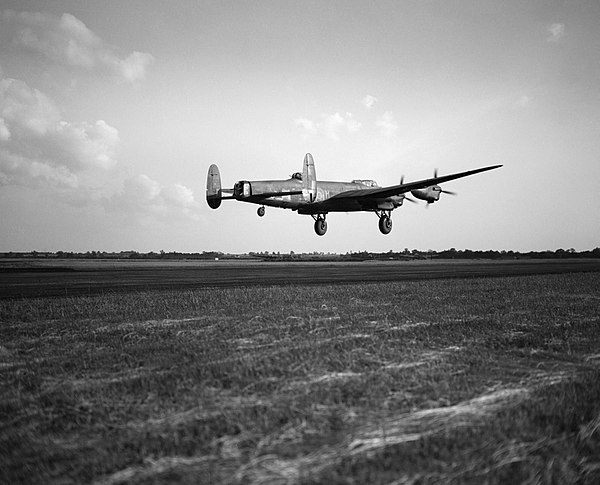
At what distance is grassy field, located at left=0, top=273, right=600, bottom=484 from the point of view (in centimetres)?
536

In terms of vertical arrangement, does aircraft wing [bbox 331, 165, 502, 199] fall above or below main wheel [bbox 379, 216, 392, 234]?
above

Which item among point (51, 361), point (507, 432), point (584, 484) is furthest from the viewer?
point (51, 361)

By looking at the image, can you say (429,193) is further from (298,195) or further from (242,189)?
(242,189)

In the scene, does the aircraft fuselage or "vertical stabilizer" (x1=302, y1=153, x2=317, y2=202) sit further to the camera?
"vertical stabilizer" (x1=302, y1=153, x2=317, y2=202)

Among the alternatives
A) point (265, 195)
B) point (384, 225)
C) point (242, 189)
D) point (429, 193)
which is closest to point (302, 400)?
point (242, 189)

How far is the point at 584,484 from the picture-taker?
198 inches

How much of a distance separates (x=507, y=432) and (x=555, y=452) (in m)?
0.67

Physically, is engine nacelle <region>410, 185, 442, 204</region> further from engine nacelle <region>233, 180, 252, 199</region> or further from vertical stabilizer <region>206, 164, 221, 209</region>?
vertical stabilizer <region>206, 164, 221, 209</region>

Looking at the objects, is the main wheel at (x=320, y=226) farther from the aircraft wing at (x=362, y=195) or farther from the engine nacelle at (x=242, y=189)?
the engine nacelle at (x=242, y=189)

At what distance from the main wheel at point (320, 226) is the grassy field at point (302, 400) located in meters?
28.1

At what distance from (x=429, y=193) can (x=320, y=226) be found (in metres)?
12.5

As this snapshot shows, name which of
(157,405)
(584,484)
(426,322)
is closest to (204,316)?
(426,322)

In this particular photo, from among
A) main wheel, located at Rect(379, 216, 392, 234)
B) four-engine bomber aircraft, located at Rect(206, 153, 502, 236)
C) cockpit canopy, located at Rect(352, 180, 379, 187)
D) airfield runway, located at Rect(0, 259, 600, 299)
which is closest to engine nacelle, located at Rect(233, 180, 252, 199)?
four-engine bomber aircraft, located at Rect(206, 153, 502, 236)

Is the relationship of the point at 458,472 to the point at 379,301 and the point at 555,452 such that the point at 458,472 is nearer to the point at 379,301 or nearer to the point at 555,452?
the point at 555,452
